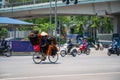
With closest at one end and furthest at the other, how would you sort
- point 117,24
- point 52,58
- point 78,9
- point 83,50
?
point 52,58, point 83,50, point 78,9, point 117,24

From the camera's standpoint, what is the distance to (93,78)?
14188 millimetres

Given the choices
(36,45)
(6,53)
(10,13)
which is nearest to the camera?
(36,45)

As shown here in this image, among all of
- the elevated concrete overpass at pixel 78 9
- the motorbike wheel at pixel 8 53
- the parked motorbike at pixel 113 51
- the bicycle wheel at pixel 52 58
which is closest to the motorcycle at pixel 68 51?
the parked motorbike at pixel 113 51

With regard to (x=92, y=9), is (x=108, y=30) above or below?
below

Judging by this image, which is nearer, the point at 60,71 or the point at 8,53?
the point at 60,71

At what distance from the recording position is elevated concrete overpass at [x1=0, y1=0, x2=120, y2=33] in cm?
5625

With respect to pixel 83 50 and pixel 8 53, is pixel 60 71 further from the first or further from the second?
pixel 83 50

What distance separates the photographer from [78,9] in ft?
200

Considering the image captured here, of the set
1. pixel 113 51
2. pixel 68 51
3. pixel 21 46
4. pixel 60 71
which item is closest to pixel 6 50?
pixel 21 46

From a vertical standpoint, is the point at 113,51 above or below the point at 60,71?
below

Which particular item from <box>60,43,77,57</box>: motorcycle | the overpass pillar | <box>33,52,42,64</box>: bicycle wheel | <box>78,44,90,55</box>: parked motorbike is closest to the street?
<box>33,52,42,64</box>: bicycle wheel

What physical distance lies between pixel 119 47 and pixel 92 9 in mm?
25552

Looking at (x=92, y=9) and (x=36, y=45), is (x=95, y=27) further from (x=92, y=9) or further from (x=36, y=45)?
(x=36, y=45)

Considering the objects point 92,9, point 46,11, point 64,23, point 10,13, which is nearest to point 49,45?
point 92,9
